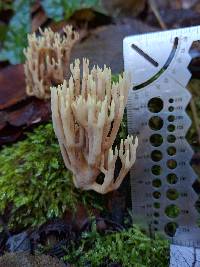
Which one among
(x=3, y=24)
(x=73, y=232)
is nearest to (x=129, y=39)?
(x=73, y=232)

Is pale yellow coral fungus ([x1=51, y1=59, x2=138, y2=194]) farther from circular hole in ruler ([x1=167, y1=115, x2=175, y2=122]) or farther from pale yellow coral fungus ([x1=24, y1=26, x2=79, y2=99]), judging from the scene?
pale yellow coral fungus ([x1=24, y1=26, x2=79, y2=99])

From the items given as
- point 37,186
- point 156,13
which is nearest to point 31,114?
point 37,186

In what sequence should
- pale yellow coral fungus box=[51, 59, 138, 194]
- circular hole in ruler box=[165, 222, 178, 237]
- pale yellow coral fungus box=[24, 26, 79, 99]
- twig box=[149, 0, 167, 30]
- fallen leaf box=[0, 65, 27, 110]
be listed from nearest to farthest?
1. pale yellow coral fungus box=[51, 59, 138, 194]
2. circular hole in ruler box=[165, 222, 178, 237]
3. pale yellow coral fungus box=[24, 26, 79, 99]
4. fallen leaf box=[0, 65, 27, 110]
5. twig box=[149, 0, 167, 30]

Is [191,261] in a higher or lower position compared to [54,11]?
lower

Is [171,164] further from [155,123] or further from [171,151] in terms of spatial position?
[155,123]

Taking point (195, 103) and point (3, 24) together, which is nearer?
point (195, 103)

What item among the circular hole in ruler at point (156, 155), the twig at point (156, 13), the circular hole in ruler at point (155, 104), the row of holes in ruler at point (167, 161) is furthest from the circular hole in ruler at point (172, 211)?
the twig at point (156, 13)

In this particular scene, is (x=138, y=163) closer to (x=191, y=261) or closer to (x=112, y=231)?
(x=112, y=231)

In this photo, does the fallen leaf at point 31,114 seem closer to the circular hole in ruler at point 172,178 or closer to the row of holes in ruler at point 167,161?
the row of holes in ruler at point 167,161

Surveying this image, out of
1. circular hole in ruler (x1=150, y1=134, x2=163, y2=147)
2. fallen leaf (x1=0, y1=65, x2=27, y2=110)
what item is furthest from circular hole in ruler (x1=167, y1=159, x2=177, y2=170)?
fallen leaf (x1=0, y1=65, x2=27, y2=110)
